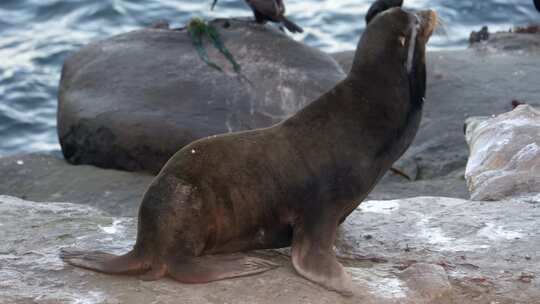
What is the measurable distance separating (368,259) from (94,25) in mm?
10399

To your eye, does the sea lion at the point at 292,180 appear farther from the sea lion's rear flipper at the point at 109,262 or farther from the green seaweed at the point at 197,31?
the green seaweed at the point at 197,31

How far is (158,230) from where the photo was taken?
4.80 m

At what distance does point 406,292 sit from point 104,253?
1.35 metres

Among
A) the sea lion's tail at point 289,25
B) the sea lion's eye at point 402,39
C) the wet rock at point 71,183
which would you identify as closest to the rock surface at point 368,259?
the sea lion's eye at point 402,39

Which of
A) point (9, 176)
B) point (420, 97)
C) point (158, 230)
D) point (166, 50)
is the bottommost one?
point (9, 176)

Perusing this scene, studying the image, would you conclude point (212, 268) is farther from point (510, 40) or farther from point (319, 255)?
point (510, 40)

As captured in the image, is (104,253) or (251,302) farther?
(104,253)

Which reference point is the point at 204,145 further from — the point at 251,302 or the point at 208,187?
the point at 251,302

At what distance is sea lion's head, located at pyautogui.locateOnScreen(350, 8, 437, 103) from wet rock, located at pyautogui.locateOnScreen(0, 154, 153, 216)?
3020 millimetres

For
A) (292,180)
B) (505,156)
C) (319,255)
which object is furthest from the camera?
(505,156)

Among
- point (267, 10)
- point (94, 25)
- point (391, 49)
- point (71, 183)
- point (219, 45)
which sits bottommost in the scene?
point (94, 25)

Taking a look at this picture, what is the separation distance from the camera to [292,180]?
496cm

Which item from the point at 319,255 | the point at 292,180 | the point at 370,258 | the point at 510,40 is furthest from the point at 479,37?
the point at 319,255

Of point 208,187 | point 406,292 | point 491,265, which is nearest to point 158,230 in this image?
point 208,187
